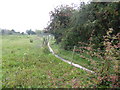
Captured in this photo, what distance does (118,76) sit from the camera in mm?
3385

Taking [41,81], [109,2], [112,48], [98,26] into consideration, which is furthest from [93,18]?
[41,81]

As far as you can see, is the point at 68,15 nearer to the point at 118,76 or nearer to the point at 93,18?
the point at 93,18

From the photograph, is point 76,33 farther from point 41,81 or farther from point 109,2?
point 41,81

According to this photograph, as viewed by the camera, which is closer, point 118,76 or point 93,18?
point 118,76

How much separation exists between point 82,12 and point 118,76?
18.5 ft

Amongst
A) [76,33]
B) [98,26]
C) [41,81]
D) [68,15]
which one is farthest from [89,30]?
[68,15]

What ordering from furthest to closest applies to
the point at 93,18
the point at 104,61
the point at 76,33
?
the point at 76,33, the point at 93,18, the point at 104,61

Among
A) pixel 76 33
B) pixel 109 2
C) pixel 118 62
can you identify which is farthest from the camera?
pixel 76 33

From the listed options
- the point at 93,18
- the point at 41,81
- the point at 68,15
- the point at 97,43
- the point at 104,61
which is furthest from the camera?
the point at 68,15

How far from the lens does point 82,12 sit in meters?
8.13

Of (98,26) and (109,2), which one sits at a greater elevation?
(109,2)

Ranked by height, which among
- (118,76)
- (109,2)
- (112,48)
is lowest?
(118,76)

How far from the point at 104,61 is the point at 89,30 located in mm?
3847

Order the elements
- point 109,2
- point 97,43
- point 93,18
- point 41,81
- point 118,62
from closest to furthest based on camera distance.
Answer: point 118,62 → point 41,81 → point 109,2 → point 97,43 → point 93,18
